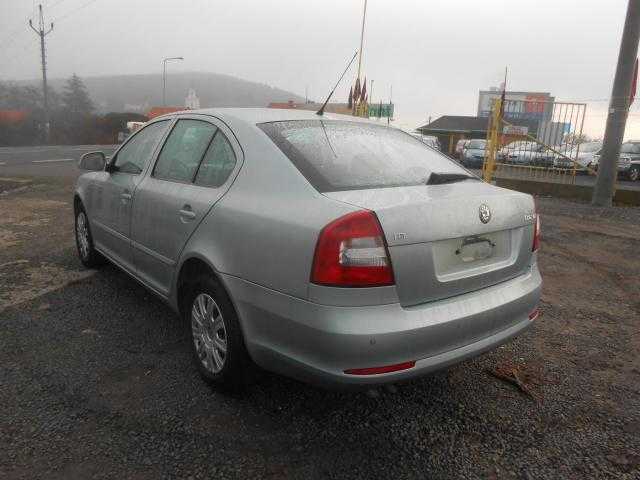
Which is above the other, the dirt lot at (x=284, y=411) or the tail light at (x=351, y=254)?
the tail light at (x=351, y=254)

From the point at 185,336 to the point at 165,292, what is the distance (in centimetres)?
46

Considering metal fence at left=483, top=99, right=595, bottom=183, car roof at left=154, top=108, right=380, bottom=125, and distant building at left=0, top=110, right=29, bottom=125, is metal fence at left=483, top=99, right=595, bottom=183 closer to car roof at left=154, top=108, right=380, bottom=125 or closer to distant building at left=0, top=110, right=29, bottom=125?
car roof at left=154, top=108, right=380, bottom=125

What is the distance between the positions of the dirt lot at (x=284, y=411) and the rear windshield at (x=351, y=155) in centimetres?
116

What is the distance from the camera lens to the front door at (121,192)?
368cm

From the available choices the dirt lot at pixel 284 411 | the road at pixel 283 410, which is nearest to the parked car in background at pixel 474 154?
the road at pixel 283 410

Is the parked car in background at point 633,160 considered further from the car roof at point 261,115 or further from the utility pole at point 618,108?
the car roof at point 261,115

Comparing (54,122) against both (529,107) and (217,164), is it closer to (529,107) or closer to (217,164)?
(529,107)

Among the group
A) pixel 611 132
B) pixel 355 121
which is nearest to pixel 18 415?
pixel 355 121

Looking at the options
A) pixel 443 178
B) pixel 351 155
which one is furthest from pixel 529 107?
pixel 351 155

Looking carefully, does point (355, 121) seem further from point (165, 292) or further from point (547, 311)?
point (547, 311)

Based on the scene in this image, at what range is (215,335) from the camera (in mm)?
2721

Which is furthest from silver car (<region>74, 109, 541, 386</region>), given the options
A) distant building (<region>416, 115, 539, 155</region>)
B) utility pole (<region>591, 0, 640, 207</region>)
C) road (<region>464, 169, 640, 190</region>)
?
distant building (<region>416, 115, 539, 155</region>)

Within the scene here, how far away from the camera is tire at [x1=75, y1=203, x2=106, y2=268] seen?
470cm

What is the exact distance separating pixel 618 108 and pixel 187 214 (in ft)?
32.5
